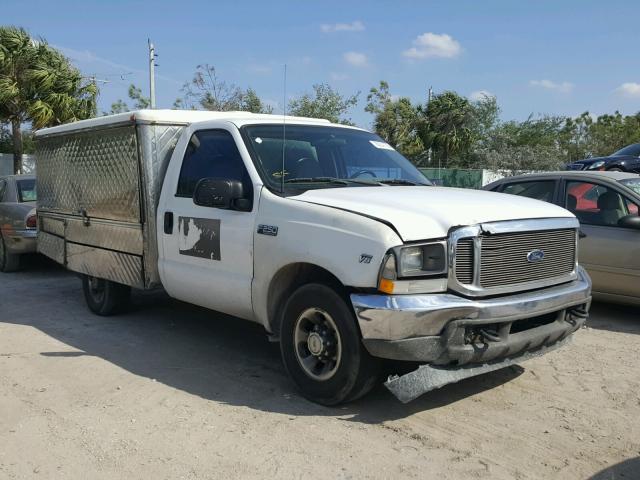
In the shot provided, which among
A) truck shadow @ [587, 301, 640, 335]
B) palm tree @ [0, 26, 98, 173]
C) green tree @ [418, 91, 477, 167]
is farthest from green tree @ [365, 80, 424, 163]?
truck shadow @ [587, 301, 640, 335]

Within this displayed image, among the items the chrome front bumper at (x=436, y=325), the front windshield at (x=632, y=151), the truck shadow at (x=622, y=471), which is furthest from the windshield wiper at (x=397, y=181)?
the front windshield at (x=632, y=151)

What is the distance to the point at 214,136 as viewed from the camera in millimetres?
5312

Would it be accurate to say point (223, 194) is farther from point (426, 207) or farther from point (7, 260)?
point (7, 260)

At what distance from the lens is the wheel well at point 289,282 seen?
13.9 feet

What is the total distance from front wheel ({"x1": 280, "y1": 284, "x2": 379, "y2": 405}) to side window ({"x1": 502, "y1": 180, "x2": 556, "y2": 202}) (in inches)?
160

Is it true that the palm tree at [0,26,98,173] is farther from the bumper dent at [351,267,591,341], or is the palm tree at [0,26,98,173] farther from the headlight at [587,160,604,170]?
the bumper dent at [351,267,591,341]

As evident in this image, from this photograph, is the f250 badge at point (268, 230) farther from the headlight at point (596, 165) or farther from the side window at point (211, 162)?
the headlight at point (596, 165)

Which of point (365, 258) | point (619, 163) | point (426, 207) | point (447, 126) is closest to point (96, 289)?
point (365, 258)

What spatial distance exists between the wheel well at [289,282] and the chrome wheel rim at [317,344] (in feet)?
0.71

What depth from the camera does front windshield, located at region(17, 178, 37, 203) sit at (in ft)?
33.8

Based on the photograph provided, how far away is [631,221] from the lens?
6344 millimetres

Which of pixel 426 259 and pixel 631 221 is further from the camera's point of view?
pixel 631 221

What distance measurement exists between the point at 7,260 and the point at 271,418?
785cm

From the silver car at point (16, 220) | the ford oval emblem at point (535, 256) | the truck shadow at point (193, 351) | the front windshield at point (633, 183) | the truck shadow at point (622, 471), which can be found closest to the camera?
the truck shadow at point (622, 471)
